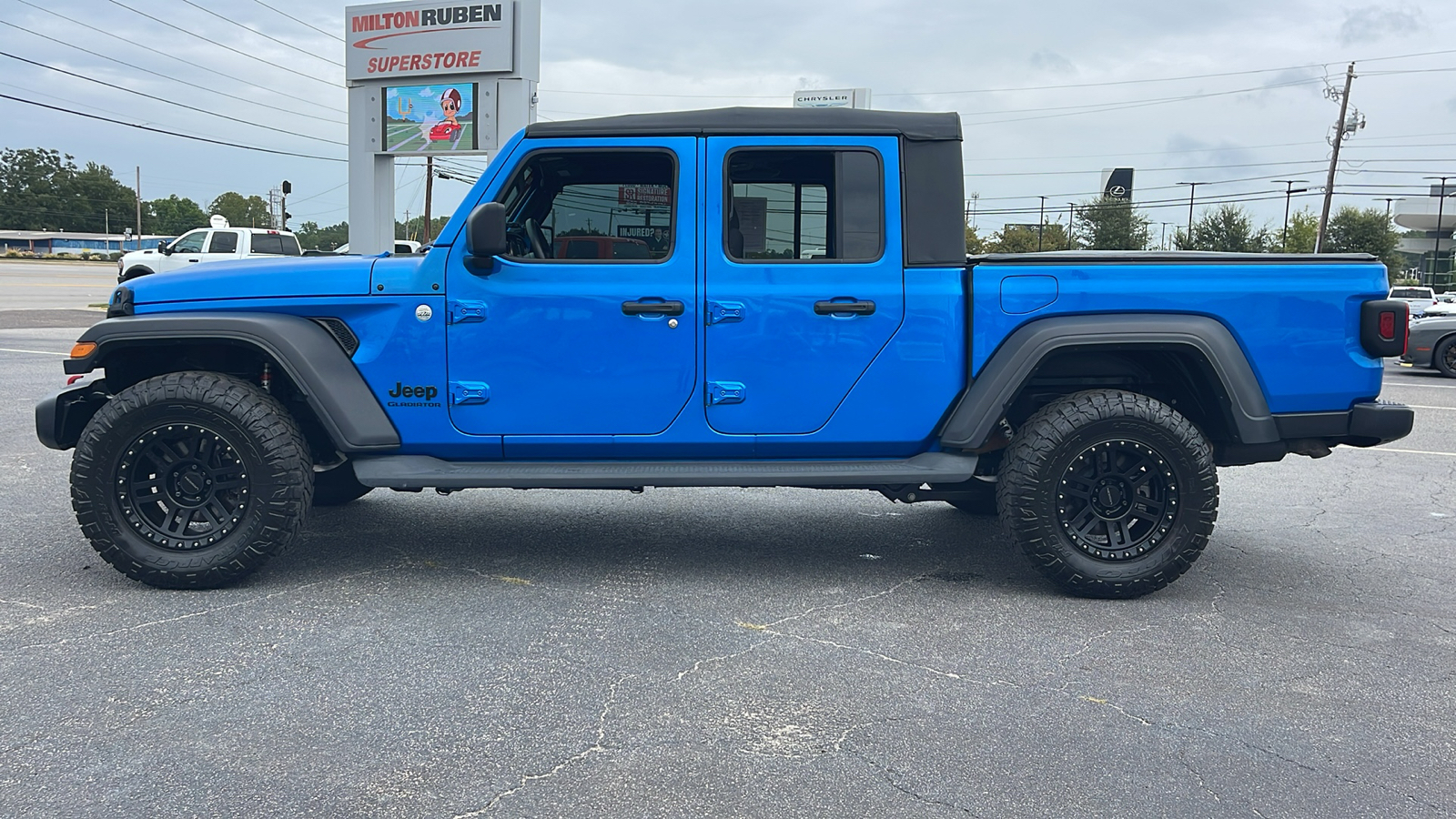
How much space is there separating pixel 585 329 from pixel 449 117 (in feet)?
70.0

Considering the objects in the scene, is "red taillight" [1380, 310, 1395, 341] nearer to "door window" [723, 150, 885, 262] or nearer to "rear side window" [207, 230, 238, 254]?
"door window" [723, 150, 885, 262]

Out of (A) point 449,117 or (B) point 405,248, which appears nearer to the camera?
(B) point 405,248

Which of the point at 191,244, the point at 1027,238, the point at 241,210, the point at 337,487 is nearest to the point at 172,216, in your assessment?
the point at 241,210

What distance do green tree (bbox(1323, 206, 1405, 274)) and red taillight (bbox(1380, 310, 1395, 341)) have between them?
7440 cm

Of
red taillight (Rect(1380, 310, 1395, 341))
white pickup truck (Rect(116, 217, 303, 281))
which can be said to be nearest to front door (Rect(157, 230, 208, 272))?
white pickup truck (Rect(116, 217, 303, 281))

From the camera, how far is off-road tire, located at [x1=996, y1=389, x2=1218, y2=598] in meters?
4.44

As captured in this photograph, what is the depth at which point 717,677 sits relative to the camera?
11.9 feet

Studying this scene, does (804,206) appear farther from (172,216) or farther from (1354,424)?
(172,216)

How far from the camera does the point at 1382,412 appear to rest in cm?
453

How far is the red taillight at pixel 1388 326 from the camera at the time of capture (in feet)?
14.7

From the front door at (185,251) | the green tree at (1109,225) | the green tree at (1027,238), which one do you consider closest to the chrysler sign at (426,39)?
the front door at (185,251)

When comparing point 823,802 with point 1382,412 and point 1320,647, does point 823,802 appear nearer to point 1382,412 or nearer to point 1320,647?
point 1320,647

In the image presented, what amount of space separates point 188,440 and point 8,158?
134m

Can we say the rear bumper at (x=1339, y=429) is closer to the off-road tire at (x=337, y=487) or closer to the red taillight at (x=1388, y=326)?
the red taillight at (x=1388, y=326)
